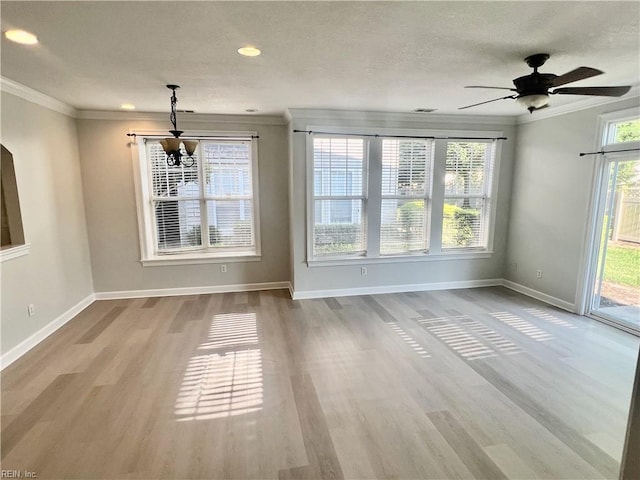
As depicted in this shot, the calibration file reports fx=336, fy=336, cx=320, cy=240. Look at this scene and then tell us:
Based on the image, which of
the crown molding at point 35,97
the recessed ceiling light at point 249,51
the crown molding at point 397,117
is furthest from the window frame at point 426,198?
the crown molding at point 35,97

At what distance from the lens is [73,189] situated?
4.20 m

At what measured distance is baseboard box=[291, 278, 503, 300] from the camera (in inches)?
188

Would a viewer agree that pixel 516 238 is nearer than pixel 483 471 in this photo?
No

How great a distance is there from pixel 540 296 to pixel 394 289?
6.56 feet

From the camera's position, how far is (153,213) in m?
4.77

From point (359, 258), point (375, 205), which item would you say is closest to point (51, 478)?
point (359, 258)

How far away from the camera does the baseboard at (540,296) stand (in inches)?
169

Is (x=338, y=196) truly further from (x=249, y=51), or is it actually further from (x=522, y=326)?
(x=522, y=326)

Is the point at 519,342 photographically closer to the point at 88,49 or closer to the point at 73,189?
the point at 88,49

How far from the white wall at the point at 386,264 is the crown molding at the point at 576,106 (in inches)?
10.7

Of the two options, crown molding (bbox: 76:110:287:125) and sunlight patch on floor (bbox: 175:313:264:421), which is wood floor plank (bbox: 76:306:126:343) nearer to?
sunlight patch on floor (bbox: 175:313:264:421)

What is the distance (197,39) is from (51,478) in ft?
8.87

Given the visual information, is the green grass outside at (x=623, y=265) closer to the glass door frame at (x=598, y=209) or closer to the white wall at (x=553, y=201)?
the glass door frame at (x=598, y=209)

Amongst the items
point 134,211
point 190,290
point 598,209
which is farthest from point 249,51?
point 598,209
